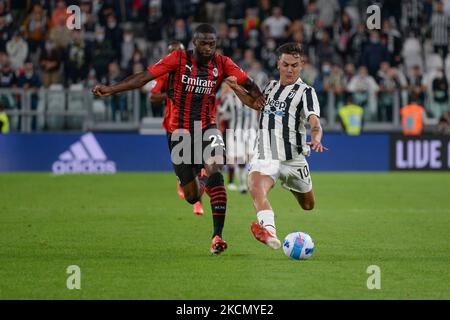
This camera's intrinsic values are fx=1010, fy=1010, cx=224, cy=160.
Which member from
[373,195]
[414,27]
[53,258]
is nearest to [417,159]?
[414,27]

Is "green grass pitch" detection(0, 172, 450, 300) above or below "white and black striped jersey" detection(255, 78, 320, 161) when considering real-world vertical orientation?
below

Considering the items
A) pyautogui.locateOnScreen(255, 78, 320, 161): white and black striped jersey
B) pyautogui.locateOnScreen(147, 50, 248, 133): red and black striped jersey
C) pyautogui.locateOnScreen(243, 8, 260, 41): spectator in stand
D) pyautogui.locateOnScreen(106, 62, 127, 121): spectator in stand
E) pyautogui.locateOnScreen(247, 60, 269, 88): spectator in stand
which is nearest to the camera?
pyautogui.locateOnScreen(255, 78, 320, 161): white and black striped jersey

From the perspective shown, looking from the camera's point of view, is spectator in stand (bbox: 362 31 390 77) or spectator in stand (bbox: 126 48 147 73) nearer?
spectator in stand (bbox: 126 48 147 73)

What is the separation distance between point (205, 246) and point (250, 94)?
1703 millimetres

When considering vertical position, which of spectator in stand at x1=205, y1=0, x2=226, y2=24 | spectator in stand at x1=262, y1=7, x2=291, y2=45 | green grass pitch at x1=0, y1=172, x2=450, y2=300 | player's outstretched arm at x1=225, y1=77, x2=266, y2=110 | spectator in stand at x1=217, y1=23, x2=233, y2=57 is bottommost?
green grass pitch at x1=0, y1=172, x2=450, y2=300

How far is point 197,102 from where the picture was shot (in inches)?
432

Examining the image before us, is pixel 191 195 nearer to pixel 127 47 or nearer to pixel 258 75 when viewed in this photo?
pixel 258 75

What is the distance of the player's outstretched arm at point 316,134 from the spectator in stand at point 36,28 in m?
16.7

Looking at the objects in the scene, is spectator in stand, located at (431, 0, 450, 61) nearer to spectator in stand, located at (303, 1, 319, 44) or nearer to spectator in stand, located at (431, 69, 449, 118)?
spectator in stand, located at (431, 69, 449, 118)

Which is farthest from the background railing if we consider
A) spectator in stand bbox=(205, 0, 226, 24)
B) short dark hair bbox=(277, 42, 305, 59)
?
short dark hair bbox=(277, 42, 305, 59)

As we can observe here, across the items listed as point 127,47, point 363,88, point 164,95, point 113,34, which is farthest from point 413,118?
point 164,95

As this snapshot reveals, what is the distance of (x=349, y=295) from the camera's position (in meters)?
7.71

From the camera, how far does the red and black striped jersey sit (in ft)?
35.0

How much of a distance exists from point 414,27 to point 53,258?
64.5 ft
